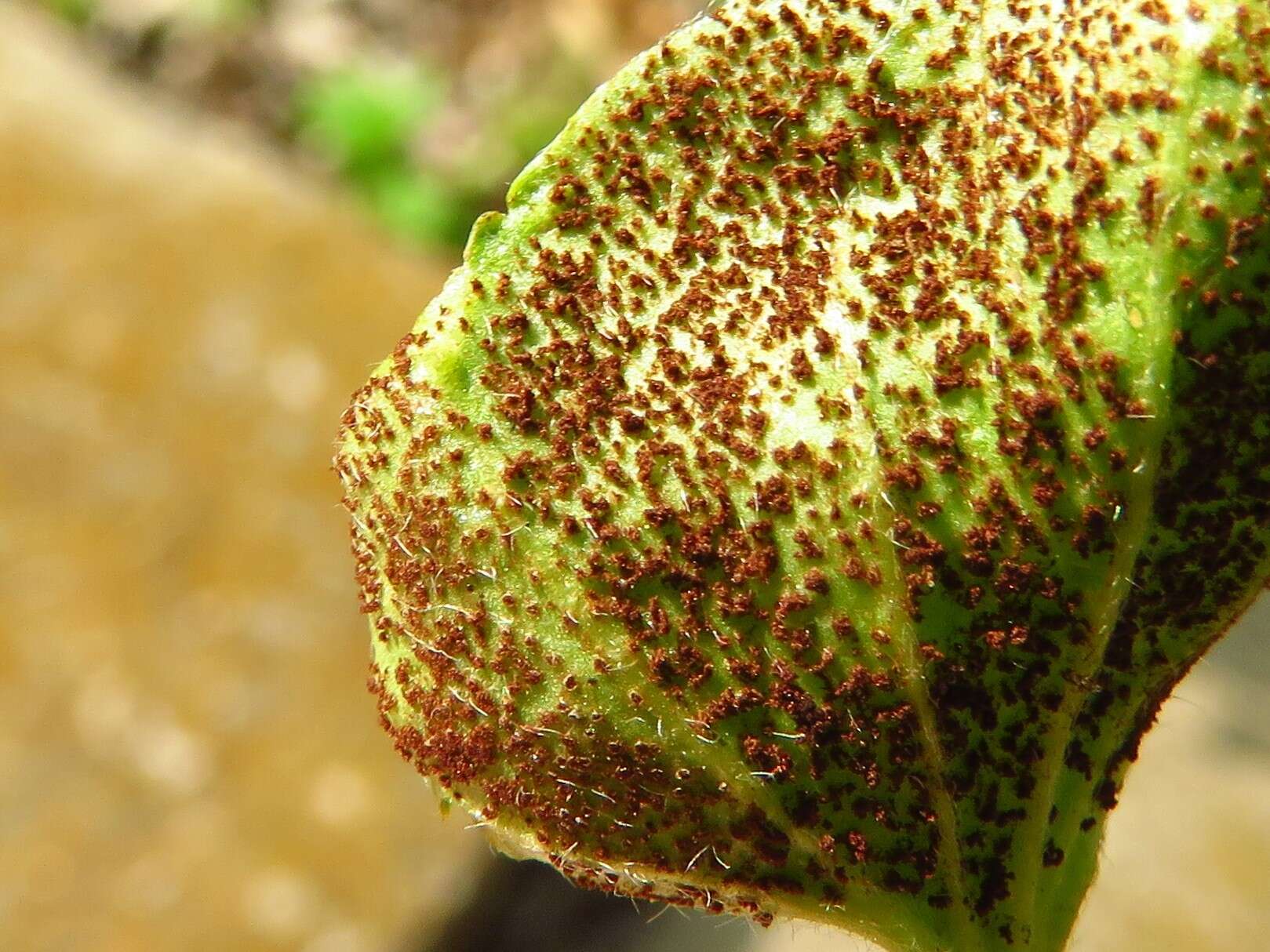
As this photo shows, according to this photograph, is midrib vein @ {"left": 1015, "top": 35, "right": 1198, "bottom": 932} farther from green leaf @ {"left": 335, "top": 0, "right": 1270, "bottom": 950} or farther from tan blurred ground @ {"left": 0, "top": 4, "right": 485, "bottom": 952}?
tan blurred ground @ {"left": 0, "top": 4, "right": 485, "bottom": 952}

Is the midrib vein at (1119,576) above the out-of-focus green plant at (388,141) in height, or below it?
below

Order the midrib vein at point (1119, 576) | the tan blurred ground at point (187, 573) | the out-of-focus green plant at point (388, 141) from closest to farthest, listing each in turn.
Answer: the midrib vein at point (1119, 576), the tan blurred ground at point (187, 573), the out-of-focus green plant at point (388, 141)

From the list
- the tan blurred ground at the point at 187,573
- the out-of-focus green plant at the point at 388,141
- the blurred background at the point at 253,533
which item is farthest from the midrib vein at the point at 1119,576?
the out-of-focus green plant at the point at 388,141

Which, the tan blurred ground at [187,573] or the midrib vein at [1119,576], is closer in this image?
the midrib vein at [1119,576]

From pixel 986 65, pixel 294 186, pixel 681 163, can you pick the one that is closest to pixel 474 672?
pixel 681 163

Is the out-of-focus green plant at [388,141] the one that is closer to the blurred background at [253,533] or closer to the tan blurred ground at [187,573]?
the blurred background at [253,533]

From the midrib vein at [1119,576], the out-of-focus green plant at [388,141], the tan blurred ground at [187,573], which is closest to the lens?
the midrib vein at [1119,576]

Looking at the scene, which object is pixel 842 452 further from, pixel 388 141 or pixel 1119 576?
pixel 388 141

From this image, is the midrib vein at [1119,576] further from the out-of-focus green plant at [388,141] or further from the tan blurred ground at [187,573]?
the out-of-focus green plant at [388,141]
